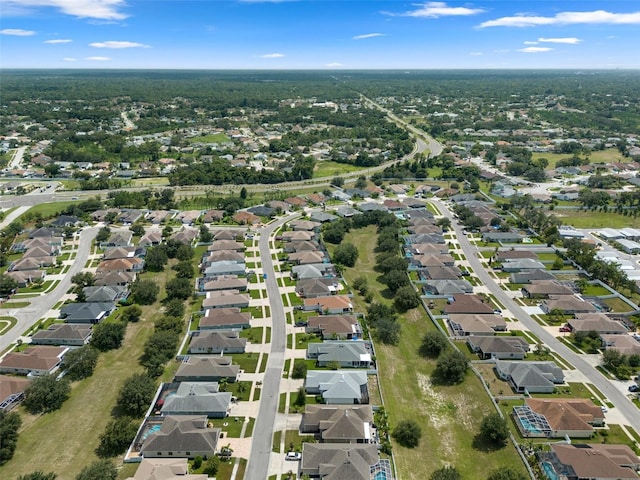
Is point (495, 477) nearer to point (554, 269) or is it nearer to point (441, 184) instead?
point (554, 269)

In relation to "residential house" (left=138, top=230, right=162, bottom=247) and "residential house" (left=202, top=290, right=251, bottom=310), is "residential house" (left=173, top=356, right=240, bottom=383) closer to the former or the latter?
"residential house" (left=202, top=290, right=251, bottom=310)

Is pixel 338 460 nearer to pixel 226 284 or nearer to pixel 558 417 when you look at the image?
pixel 558 417

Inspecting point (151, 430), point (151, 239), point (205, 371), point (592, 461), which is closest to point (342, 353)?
point (205, 371)

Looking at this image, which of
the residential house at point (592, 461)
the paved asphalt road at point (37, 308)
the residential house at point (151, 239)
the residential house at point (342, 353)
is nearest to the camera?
the residential house at point (592, 461)

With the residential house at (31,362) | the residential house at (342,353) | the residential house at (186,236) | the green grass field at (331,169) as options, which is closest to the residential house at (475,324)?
the residential house at (342,353)

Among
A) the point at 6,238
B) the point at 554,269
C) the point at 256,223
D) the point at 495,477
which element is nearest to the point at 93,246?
the point at 6,238

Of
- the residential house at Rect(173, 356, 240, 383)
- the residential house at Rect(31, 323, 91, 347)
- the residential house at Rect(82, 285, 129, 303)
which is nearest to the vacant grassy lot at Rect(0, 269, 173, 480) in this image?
the residential house at Rect(31, 323, 91, 347)

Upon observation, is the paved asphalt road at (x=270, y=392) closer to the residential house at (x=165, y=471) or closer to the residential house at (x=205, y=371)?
the residential house at (x=205, y=371)
